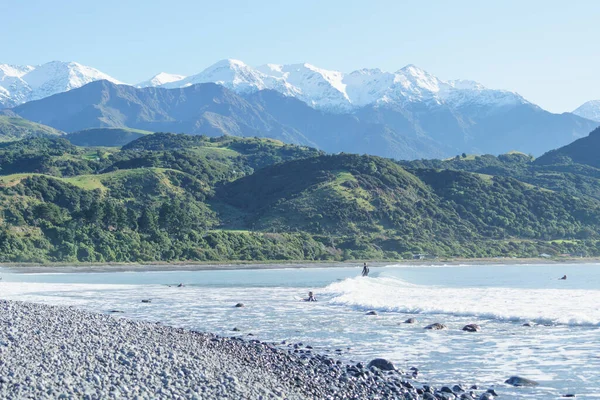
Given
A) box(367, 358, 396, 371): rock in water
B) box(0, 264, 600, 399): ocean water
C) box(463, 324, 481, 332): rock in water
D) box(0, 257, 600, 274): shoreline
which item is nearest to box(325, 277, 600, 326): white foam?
box(0, 264, 600, 399): ocean water

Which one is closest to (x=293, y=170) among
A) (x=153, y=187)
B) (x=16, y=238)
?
(x=153, y=187)

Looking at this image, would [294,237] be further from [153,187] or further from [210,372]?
[210,372]

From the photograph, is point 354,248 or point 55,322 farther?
point 354,248

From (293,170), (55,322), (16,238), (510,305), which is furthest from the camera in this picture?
(293,170)

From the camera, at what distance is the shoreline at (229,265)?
96312mm

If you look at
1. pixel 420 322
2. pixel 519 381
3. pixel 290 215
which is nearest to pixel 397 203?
pixel 290 215

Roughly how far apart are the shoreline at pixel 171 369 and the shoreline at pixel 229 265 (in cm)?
7131

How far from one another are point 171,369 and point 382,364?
729 cm

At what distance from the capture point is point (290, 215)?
507 ft

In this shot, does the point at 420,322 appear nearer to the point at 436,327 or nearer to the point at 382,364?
the point at 436,327

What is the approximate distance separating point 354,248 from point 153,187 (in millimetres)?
60167

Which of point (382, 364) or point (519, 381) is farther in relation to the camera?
point (382, 364)

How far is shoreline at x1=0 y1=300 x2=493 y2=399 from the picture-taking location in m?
17.2

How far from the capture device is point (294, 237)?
449 feet
